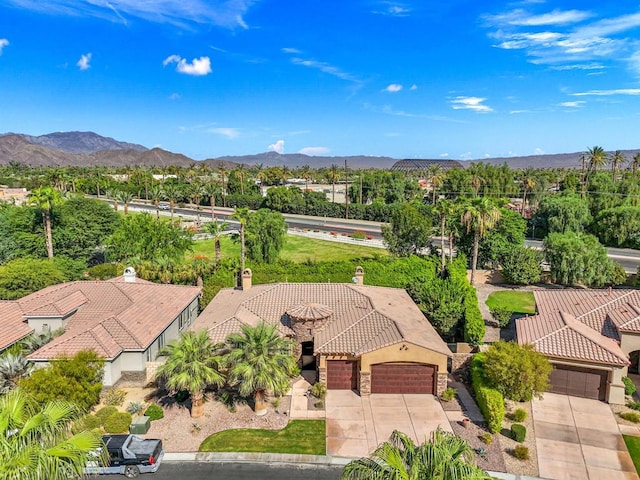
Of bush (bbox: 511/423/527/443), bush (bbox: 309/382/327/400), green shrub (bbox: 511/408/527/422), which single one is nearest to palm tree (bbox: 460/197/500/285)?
green shrub (bbox: 511/408/527/422)

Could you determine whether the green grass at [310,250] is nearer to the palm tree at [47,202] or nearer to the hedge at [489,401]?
the palm tree at [47,202]

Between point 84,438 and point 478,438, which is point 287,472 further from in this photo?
point 84,438

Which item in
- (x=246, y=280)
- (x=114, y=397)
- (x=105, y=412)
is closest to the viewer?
(x=105, y=412)

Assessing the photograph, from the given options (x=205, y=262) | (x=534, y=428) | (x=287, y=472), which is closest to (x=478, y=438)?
(x=534, y=428)

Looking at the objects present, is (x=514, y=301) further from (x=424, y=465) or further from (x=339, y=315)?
(x=424, y=465)

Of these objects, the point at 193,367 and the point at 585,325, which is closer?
the point at 193,367

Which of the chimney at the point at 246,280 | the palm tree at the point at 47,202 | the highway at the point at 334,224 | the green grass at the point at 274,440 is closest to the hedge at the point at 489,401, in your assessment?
the green grass at the point at 274,440

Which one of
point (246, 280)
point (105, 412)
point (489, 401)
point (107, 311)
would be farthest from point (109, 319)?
point (489, 401)
